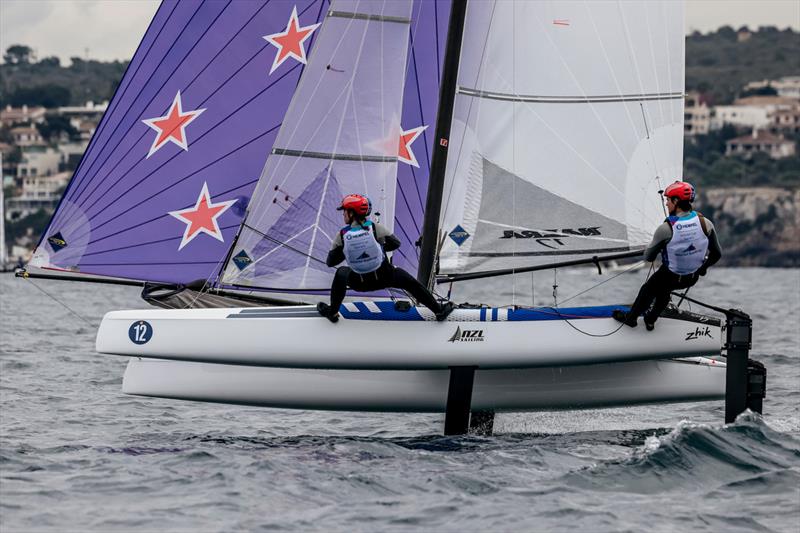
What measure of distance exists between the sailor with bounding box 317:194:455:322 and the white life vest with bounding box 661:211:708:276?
1612 mm

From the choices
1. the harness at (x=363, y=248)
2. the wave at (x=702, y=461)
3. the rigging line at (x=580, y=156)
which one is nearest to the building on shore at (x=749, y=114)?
the rigging line at (x=580, y=156)

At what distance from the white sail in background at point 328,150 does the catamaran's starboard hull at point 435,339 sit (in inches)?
44.9

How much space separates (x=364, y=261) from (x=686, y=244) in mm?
2243

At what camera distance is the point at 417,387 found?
10.8 m

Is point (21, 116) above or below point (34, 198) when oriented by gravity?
above

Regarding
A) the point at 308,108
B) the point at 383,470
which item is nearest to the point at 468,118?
the point at 308,108

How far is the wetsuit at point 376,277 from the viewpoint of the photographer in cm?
1007

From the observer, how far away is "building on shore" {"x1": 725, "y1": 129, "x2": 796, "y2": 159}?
134625 mm

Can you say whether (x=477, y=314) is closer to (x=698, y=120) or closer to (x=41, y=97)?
(x=698, y=120)

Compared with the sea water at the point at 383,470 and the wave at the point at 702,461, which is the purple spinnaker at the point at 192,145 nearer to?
the sea water at the point at 383,470

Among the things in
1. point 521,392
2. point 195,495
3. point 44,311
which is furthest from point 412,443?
point 44,311

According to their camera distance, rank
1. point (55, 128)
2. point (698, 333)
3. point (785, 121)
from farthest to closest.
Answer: point (785, 121), point (55, 128), point (698, 333)

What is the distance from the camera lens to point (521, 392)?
35.5 feet

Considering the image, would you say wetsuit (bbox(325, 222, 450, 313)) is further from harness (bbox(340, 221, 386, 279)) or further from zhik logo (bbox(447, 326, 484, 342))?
zhik logo (bbox(447, 326, 484, 342))
